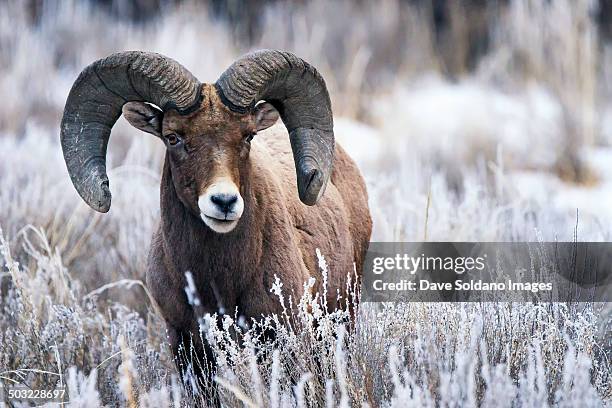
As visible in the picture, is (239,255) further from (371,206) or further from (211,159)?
(371,206)

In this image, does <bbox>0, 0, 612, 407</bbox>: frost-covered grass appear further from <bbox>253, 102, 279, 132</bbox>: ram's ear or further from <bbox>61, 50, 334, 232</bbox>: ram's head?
<bbox>253, 102, 279, 132</bbox>: ram's ear

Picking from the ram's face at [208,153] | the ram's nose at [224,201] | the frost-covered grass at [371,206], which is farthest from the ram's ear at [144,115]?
the frost-covered grass at [371,206]

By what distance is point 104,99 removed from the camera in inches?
185

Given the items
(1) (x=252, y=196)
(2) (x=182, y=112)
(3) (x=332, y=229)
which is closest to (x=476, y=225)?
(3) (x=332, y=229)

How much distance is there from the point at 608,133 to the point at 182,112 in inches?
399

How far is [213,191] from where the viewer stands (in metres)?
4.21

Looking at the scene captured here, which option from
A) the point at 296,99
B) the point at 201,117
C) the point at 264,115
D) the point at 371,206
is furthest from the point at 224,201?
the point at 371,206

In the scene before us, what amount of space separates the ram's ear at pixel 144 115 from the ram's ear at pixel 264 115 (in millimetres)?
491

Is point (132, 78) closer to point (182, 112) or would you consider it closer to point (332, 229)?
point (182, 112)

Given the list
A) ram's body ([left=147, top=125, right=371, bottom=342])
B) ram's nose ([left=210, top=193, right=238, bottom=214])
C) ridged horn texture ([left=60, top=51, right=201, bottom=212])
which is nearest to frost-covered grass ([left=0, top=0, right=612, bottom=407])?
ram's body ([left=147, top=125, right=371, bottom=342])

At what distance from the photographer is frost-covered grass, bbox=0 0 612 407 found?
4.04 m

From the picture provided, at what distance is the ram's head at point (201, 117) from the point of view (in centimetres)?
444

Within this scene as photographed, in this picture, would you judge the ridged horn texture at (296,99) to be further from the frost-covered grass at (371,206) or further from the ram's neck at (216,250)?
the frost-covered grass at (371,206)

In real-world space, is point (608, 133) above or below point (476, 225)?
above
